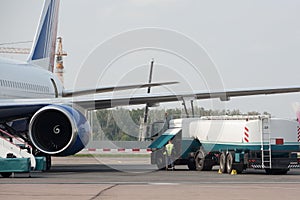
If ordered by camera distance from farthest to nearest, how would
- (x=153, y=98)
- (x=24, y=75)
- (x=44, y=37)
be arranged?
(x=44, y=37) → (x=24, y=75) → (x=153, y=98)

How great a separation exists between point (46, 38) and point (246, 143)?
16.2 m

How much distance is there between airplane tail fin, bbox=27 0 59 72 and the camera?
3769cm

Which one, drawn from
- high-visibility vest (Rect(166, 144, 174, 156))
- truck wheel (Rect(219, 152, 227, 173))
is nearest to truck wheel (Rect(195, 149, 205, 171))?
high-visibility vest (Rect(166, 144, 174, 156))

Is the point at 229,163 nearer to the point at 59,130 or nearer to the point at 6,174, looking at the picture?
the point at 59,130

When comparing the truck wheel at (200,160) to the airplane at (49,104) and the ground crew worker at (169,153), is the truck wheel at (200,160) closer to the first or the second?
the ground crew worker at (169,153)

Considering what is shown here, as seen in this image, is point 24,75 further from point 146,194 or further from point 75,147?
point 146,194

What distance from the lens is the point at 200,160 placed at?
28.6 m

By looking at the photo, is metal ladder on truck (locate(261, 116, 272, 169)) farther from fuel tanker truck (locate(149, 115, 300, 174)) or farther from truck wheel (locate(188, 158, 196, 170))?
truck wheel (locate(188, 158, 196, 170))

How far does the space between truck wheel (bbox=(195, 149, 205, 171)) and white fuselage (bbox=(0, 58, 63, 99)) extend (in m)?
7.71

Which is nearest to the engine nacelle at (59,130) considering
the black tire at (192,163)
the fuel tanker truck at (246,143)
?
the fuel tanker truck at (246,143)

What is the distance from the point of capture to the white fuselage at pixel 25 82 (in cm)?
2941

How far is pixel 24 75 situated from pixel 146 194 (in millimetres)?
16711

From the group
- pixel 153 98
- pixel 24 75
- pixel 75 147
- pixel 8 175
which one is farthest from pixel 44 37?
pixel 8 175

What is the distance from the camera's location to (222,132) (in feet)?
89.9
